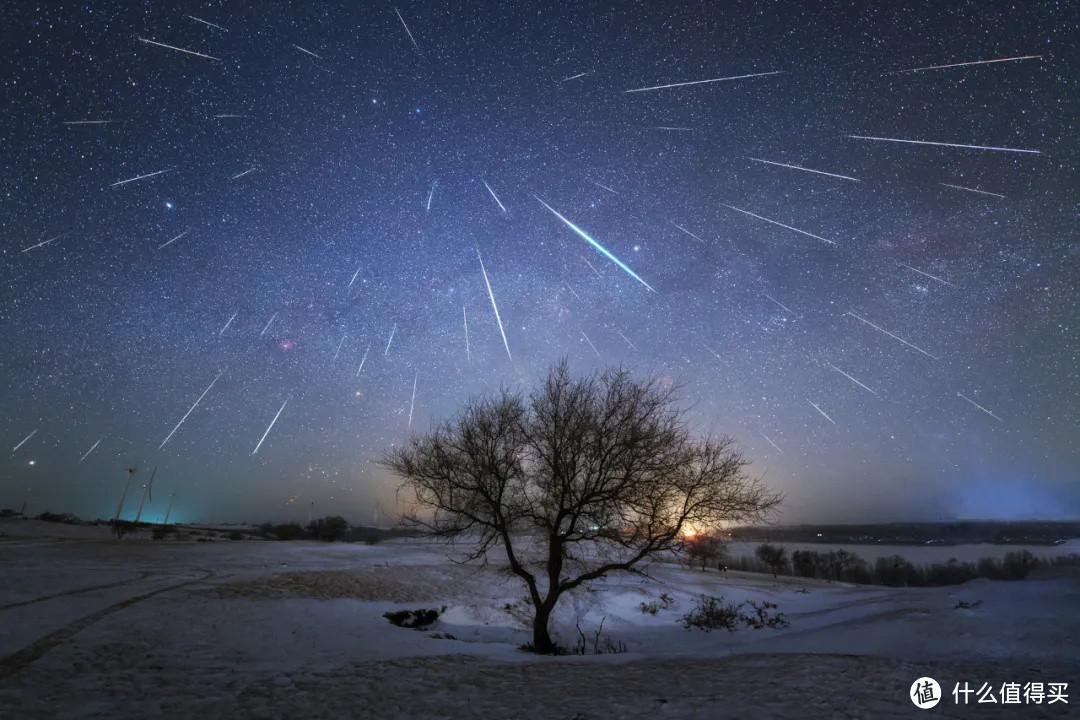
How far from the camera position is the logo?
23.9 feet

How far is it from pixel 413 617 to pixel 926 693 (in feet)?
58.7

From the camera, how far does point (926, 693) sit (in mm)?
7746

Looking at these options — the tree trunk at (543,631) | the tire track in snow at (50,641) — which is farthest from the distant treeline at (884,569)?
the tire track in snow at (50,641)

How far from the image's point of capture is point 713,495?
47.4 ft

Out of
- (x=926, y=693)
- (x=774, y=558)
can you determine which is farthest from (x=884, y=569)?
(x=926, y=693)

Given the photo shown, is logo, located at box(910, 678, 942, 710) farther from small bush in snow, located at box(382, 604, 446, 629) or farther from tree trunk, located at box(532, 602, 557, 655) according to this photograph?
small bush in snow, located at box(382, 604, 446, 629)

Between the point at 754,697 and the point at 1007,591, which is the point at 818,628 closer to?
the point at 1007,591

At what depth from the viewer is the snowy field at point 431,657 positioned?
24.8 feet

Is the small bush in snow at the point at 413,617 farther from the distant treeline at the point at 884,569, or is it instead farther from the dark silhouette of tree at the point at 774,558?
the distant treeline at the point at 884,569

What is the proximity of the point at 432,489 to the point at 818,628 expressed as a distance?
18.2 metres

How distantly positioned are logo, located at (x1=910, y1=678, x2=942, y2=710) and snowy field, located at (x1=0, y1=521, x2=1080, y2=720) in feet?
0.52

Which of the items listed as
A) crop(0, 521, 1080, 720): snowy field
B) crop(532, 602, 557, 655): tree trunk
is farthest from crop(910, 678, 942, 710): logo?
crop(532, 602, 557, 655): tree trunk

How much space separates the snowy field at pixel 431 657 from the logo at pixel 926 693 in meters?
0.16

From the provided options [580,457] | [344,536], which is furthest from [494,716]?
[344,536]
